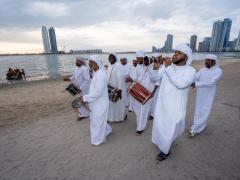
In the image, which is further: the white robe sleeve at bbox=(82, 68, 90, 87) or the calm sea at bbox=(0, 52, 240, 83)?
the calm sea at bbox=(0, 52, 240, 83)

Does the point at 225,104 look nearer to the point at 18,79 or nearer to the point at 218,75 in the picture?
the point at 218,75

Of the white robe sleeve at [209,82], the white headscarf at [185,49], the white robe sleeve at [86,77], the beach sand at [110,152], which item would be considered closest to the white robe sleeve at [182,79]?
the white headscarf at [185,49]

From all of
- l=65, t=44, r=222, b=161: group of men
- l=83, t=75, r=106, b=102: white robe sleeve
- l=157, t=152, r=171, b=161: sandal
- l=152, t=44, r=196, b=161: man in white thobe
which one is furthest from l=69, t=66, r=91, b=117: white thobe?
l=157, t=152, r=171, b=161: sandal

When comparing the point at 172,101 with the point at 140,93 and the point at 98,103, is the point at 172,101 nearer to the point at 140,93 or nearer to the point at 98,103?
the point at 140,93

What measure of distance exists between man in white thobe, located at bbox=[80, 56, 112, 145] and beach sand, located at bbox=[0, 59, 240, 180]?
1.06 feet

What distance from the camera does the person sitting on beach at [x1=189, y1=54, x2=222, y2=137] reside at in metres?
3.88

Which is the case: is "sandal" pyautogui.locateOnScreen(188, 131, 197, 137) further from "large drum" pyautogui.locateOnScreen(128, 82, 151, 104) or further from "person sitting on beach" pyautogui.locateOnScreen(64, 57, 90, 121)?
"person sitting on beach" pyautogui.locateOnScreen(64, 57, 90, 121)

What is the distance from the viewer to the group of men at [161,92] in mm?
2980

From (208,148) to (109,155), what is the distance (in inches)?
83.3

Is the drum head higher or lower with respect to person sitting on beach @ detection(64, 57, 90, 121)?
lower

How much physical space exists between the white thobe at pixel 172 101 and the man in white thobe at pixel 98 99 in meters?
1.16

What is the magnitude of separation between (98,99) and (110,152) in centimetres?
113

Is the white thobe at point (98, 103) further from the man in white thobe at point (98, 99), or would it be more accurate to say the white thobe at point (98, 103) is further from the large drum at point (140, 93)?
the large drum at point (140, 93)

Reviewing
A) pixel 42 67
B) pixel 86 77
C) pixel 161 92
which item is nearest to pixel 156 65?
pixel 161 92
